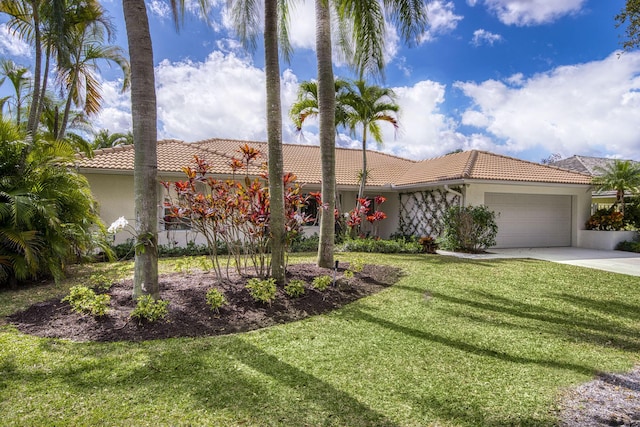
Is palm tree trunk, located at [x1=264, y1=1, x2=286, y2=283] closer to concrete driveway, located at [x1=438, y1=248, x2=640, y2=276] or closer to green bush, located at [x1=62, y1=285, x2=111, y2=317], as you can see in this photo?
green bush, located at [x1=62, y1=285, x2=111, y2=317]

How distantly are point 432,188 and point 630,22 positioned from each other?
10.6 m

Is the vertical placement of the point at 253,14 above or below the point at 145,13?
above

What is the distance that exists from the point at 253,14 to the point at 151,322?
6536 millimetres

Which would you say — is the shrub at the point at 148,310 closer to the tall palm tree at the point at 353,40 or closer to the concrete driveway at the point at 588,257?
the tall palm tree at the point at 353,40

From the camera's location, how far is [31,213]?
6.91 meters

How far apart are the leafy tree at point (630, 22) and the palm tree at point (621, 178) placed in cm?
1176

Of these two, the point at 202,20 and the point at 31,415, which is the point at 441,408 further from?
the point at 202,20

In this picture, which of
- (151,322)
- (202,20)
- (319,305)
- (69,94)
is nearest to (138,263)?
(151,322)

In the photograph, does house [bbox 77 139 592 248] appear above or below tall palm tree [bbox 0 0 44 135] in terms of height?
below

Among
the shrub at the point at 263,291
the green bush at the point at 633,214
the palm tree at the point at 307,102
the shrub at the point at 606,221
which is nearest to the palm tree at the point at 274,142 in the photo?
the shrub at the point at 263,291

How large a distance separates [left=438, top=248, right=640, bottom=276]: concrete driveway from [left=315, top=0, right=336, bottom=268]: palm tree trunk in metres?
6.21

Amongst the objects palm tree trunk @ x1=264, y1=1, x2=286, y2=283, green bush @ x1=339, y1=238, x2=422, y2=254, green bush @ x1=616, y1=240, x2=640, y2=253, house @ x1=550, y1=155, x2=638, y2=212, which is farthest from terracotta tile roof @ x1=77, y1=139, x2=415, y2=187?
green bush @ x1=616, y1=240, x2=640, y2=253

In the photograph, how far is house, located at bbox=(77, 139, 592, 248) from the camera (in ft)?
43.2

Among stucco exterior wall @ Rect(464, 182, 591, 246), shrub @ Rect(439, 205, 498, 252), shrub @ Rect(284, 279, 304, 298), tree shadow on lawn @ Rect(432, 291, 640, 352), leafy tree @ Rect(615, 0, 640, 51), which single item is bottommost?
tree shadow on lawn @ Rect(432, 291, 640, 352)
